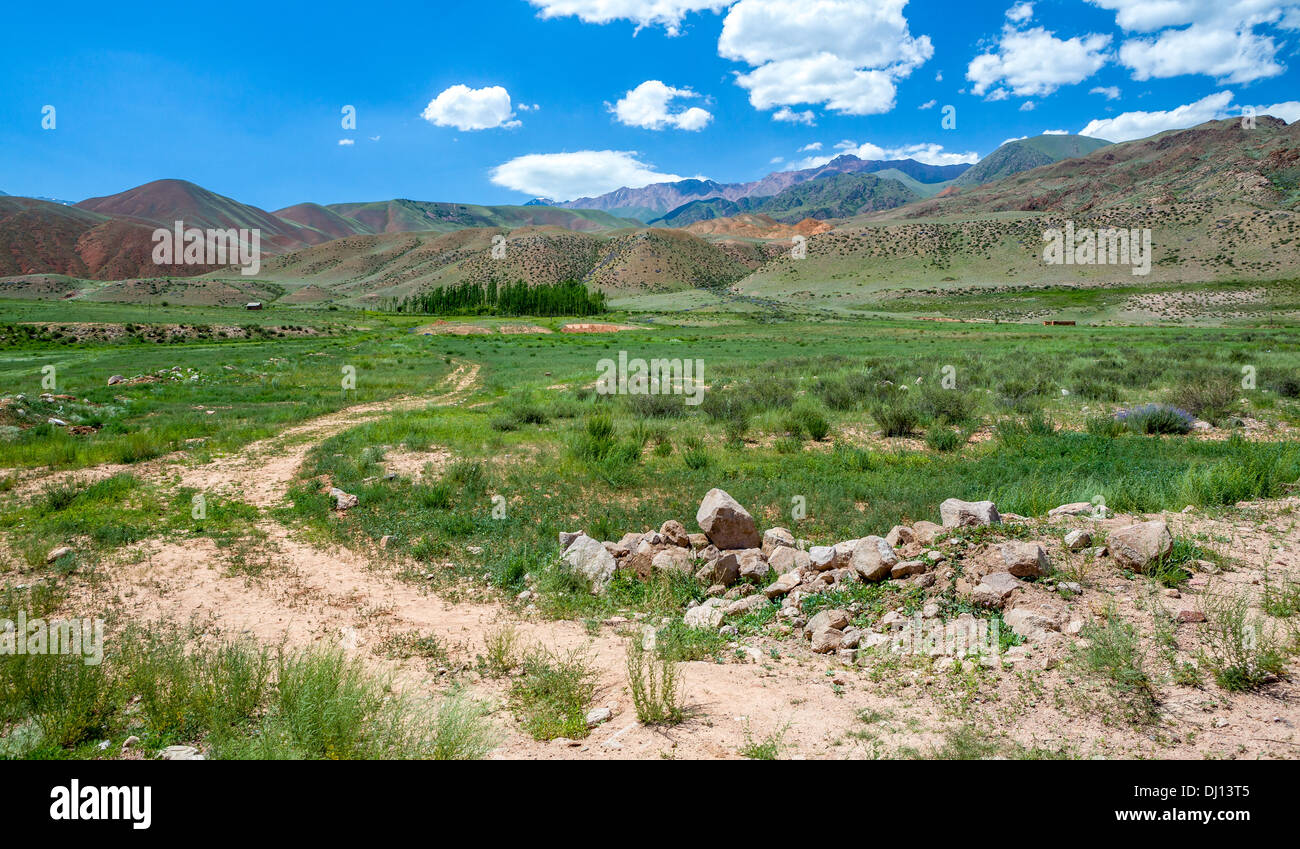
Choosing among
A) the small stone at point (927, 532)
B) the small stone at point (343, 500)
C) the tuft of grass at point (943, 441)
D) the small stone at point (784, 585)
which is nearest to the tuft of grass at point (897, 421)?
A: the tuft of grass at point (943, 441)

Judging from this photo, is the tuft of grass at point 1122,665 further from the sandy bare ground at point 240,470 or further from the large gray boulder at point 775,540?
the sandy bare ground at point 240,470

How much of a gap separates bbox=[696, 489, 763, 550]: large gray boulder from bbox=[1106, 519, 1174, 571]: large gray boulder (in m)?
3.94

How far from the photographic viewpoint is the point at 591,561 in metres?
7.53

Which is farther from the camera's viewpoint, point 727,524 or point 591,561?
point 727,524

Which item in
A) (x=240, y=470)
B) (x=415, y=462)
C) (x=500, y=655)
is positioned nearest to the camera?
(x=500, y=655)

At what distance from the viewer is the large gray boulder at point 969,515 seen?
23.2ft

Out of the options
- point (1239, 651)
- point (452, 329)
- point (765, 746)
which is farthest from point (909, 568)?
point (452, 329)

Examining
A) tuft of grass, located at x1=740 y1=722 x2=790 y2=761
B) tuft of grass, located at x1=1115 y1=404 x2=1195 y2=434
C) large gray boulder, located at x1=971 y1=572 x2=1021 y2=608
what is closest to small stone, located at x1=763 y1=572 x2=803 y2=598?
large gray boulder, located at x1=971 y1=572 x2=1021 y2=608

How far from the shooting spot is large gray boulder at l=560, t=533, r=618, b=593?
7.36 metres

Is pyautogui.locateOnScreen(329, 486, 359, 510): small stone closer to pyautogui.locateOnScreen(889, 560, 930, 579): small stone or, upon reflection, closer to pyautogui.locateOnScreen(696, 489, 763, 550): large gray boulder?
pyautogui.locateOnScreen(696, 489, 763, 550): large gray boulder

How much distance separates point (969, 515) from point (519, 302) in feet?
324

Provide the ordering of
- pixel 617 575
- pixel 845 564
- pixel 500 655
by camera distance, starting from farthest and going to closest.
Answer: pixel 617 575
pixel 845 564
pixel 500 655

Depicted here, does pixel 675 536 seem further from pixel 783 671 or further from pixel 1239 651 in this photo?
pixel 1239 651
